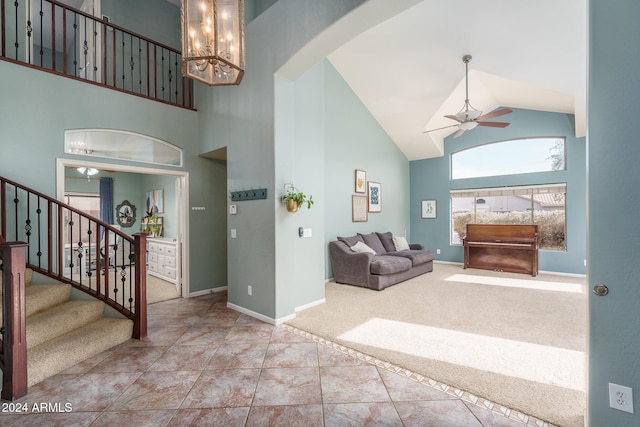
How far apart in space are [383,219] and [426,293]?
287cm

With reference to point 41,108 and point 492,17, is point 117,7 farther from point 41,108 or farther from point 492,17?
point 492,17

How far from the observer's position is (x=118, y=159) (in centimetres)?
392

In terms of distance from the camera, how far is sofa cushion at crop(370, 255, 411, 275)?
16.2 ft

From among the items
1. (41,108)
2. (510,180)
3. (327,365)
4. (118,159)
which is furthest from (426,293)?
(41,108)

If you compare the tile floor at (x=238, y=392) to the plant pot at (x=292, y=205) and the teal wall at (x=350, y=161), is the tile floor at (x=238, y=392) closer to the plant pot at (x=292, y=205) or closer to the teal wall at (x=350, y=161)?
the plant pot at (x=292, y=205)

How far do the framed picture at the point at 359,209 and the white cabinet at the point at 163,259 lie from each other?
3.64 metres

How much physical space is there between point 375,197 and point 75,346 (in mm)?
5917

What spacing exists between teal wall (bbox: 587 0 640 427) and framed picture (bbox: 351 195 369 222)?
489cm

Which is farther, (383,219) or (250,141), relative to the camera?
(383,219)

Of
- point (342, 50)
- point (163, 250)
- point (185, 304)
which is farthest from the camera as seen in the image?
point (163, 250)

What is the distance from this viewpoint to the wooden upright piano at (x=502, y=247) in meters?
6.25

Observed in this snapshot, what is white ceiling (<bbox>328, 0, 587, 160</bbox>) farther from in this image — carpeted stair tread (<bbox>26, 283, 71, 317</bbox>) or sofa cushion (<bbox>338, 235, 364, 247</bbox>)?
carpeted stair tread (<bbox>26, 283, 71, 317</bbox>)

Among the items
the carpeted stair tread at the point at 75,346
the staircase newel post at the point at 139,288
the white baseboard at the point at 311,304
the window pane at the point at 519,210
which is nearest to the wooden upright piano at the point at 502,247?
the window pane at the point at 519,210

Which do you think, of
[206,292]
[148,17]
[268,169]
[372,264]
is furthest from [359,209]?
[148,17]
